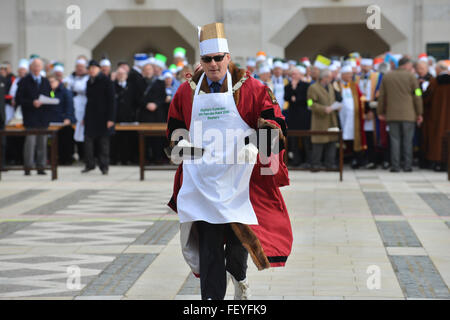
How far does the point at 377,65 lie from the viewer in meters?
18.3

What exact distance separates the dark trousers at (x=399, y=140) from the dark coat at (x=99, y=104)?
4.94m

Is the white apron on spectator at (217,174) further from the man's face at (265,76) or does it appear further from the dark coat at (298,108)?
the dark coat at (298,108)

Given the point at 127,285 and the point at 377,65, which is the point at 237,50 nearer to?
the point at 377,65

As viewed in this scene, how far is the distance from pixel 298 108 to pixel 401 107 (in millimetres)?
2041

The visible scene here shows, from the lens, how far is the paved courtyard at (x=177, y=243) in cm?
680

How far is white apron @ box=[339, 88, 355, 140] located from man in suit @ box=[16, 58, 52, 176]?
210 inches

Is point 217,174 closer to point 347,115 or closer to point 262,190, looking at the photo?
point 262,190

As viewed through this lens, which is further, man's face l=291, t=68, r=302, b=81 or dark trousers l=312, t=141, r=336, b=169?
man's face l=291, t=68, r=302, b=81

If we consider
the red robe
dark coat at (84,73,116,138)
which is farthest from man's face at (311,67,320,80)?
the red robe

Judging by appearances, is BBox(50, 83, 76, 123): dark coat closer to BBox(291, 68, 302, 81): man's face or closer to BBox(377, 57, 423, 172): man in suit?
BBox(291, 68, 302, 81): man's face

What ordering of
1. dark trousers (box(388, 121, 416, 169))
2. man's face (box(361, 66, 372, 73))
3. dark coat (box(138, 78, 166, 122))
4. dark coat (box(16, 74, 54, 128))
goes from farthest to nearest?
dark coat (box(138, 78, 166, 122))
man's face (box(361, 66, 372, 73))
dark trousers (box(388, 121, 416, 169))
dark coat (box(16, 74, 54, 128))

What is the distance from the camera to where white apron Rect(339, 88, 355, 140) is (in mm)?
17062

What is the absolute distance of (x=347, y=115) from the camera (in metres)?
17.2

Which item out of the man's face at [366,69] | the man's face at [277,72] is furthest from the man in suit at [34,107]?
the man's face at [366,69]
